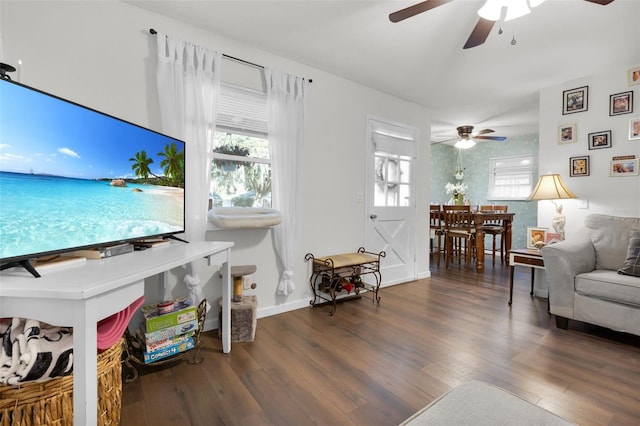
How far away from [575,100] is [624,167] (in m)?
0.85

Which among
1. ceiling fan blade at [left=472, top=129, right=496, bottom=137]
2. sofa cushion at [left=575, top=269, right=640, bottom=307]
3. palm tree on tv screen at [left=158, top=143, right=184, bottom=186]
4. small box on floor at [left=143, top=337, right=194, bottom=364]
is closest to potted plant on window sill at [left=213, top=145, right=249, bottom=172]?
palm tree on tv screen at [left=158, top=143, right=184, bottom=186]

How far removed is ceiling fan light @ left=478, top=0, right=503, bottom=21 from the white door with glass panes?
70.9 inches

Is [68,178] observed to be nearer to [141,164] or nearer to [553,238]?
[141,164]

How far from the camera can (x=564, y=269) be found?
2.37 metres

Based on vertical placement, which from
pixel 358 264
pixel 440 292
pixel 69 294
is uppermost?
pixel 69 294

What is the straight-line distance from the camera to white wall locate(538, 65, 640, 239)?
9.39 feet

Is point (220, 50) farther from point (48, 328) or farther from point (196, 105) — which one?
point (48, 328)

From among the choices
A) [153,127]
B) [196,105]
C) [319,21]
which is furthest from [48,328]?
[319,21]

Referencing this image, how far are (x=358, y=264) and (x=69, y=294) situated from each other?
241cm

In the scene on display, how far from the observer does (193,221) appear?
2234 mm

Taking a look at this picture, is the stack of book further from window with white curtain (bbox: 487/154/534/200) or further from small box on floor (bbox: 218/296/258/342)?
window with white curtain (bbox: 487/154/534/200)

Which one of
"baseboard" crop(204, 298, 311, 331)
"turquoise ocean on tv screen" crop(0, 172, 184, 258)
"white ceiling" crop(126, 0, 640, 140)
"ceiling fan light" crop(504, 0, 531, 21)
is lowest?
"baseboard" crop(204, 298, 311, 331)

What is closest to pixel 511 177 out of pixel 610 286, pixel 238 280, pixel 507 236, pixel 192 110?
pixel 507 236

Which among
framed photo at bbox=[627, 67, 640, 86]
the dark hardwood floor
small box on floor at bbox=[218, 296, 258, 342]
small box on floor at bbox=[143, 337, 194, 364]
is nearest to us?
the dark hardwood floor
